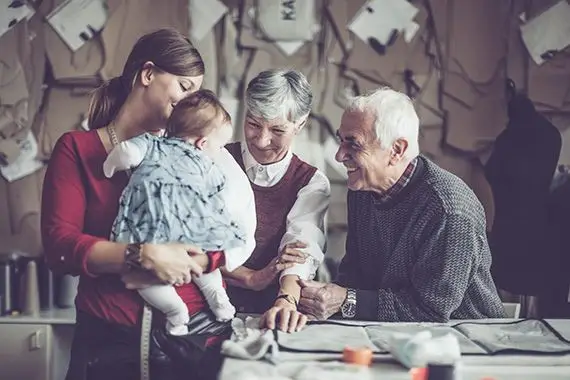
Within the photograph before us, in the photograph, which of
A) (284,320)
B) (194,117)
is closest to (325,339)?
(284,320)

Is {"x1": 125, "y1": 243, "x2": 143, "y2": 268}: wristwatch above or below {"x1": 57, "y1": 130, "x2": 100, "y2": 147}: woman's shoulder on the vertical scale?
below

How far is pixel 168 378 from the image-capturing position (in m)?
1.29

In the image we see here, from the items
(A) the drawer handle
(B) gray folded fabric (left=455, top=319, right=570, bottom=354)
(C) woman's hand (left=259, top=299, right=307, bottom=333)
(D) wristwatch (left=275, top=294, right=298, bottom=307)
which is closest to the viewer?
(B) gray folded fabric (left=455, top=319, right=570, bottom=354)

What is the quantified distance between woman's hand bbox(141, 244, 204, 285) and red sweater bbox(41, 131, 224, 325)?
0.04m

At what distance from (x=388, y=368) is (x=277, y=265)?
1.33 feet

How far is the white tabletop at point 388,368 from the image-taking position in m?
1.12

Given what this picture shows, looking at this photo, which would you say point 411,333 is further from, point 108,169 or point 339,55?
point 339,55

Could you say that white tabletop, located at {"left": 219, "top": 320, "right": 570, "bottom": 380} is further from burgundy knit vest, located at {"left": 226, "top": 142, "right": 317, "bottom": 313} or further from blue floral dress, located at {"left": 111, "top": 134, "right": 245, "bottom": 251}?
burgundy knit vest, located at {"left": 226, "top": 142, "right": 317, "bottom": 313}

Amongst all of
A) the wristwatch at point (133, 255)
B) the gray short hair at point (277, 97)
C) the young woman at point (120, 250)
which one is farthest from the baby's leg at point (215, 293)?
the gray short hair at point (277, 97)

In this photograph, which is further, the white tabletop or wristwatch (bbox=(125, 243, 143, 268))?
wristwatch (bbox=(125, 243, 143, 268))

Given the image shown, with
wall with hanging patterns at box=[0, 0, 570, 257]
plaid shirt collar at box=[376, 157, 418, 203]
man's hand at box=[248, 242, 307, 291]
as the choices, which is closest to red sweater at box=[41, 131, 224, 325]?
man's hand at box=[248, 242, 307, 291]

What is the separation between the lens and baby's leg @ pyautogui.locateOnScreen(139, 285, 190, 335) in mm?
1262

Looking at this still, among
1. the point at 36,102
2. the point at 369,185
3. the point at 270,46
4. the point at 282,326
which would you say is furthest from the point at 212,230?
the point at 36,102

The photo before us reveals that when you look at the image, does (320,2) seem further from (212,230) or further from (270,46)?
(212,230)
